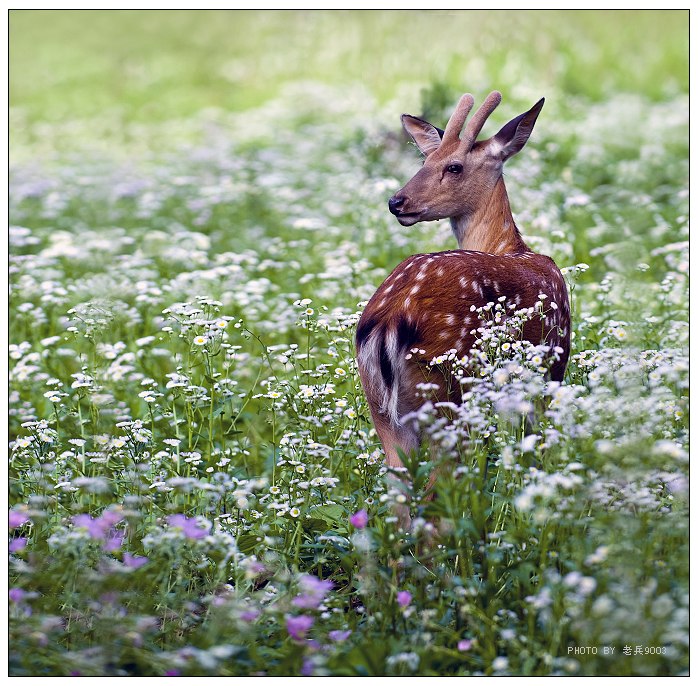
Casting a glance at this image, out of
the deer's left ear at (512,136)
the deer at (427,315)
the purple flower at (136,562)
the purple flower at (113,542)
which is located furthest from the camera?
the deer's left ear at (512,136)

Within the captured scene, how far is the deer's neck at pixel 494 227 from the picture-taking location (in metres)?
4.88

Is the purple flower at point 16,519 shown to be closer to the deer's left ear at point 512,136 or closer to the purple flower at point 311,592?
Result: the purple flower at point 311,592

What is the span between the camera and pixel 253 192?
29.4 feet

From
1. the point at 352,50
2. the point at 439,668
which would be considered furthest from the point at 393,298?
the point at 352,50

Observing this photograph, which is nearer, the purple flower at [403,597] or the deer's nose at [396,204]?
the purple flower at [403,597]

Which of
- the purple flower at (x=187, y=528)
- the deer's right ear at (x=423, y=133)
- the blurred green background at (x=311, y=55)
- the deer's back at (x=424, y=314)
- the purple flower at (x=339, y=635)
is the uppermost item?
the blurred green background at (x=311, y=55)

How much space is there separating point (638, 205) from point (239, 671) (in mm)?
5597

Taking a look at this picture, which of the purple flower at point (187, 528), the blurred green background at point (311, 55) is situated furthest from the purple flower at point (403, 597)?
the blurred green background at point (311, 55)

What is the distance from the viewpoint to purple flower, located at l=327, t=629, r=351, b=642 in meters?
3.36

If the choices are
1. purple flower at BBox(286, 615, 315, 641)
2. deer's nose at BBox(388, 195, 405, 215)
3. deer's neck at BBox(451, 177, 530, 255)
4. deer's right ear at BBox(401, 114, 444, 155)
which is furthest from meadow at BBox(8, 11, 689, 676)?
deer's right ear at BBox(401, 114, 444, 155)

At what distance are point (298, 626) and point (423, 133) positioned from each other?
2743 mm

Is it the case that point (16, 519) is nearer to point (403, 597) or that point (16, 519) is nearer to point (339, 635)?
point (339, 635)

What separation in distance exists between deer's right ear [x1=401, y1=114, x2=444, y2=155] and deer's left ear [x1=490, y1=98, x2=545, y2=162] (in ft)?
1.05

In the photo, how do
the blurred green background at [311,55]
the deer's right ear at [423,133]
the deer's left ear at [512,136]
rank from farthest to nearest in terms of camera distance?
the blurred green background at [311,55] → the deer's right ear at [423,133] → the deer's left ear at [512,136]
